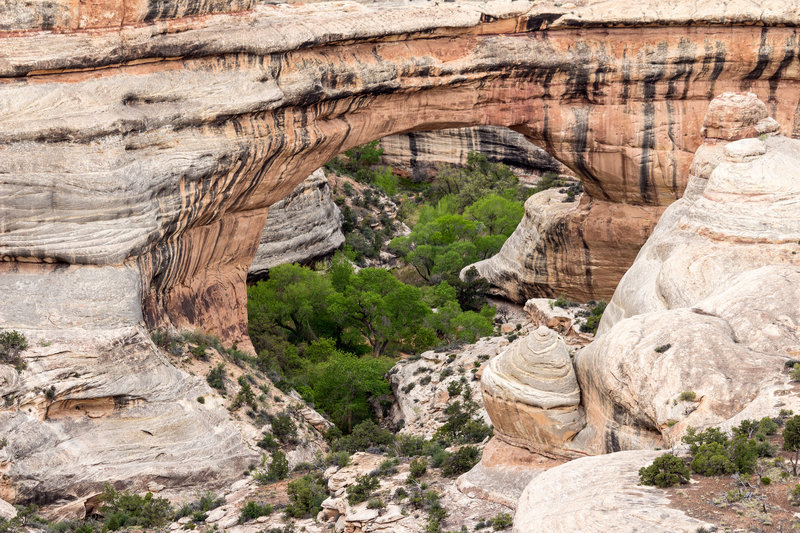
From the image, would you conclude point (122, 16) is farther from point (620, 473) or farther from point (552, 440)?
point (620, 473)

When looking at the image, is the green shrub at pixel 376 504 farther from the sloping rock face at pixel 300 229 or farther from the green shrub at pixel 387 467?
the sloping rock face at pixel 300 229

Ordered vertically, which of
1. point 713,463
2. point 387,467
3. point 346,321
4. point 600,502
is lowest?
point 346,321

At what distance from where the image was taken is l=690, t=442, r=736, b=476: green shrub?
1895 centimetres

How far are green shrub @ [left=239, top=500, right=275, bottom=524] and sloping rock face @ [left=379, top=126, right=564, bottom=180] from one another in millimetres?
45441

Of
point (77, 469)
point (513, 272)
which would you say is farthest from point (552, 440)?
point (513, 272)

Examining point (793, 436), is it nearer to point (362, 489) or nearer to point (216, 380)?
point (362, 489)

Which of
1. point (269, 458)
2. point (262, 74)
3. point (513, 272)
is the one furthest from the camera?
point (513, 272)

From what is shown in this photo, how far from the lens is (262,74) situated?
34531 mm

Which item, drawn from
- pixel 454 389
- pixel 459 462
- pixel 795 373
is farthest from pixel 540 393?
pixel 454 389

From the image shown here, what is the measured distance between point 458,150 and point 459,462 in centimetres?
4653

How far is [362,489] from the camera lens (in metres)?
25.5

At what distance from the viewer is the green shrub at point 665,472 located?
18359 mm

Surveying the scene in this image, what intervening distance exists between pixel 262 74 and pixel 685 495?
20.9m

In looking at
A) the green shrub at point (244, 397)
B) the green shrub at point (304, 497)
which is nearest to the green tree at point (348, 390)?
the green shrub at point (244, 397)
